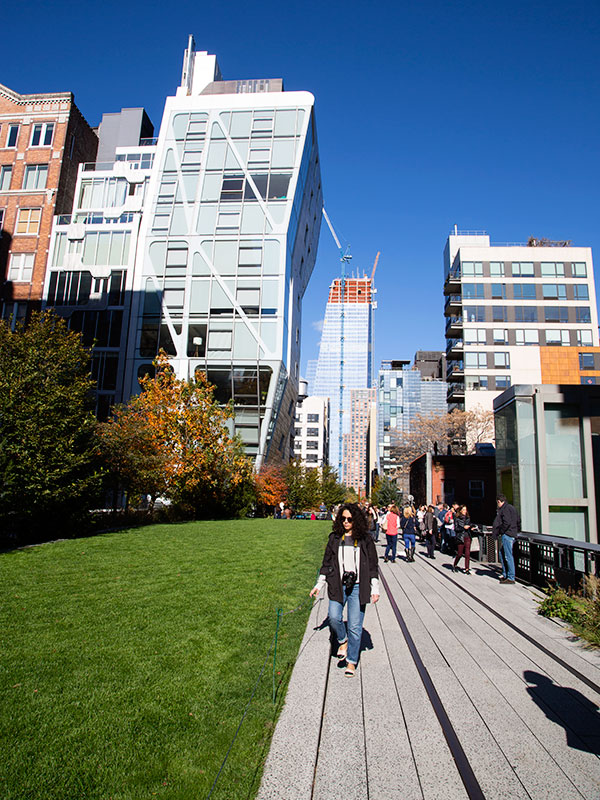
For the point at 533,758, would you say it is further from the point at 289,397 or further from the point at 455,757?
the point at 289,397

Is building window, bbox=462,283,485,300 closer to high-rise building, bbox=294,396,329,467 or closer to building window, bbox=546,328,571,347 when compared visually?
building window, bbox=546,328,571,347

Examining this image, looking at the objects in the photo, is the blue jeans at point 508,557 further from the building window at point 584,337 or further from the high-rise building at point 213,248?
the building window at point 584,337

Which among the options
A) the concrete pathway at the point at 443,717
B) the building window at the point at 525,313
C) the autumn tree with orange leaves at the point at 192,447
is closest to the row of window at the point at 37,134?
the autumn tree with orange leaves at the point at 192,447

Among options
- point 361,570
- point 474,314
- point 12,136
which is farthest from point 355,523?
point 12,136

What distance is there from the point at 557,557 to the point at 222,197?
49.1 meters

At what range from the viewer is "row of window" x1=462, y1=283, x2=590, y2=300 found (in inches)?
2292

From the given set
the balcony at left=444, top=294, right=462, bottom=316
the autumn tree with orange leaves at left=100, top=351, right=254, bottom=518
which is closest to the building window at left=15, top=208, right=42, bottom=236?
the autumn tree with orange leaves at left=100, top=351, right=254, bottom=518

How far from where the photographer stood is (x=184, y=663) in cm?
555

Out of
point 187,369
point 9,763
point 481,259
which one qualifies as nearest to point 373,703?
point 9,763

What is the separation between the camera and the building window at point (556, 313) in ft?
189

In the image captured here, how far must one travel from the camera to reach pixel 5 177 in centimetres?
4906

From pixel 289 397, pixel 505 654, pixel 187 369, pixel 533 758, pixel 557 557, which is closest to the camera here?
pixel 533 758

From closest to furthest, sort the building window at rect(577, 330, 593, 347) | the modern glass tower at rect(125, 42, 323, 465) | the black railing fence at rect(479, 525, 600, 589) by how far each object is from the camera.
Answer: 1. the black railing fence at rect(479, 525, 600, 589)
2. the modern glass tower at rect(125, 42, 323, 465)
3. the building window at rect(577, 330, 593, 347)

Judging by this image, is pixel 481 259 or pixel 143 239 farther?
pixel 481 259
